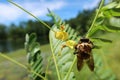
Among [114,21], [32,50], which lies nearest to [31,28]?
[32,50]

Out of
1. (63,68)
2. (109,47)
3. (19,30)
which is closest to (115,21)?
(63,68)

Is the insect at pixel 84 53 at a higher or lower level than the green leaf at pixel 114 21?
lower

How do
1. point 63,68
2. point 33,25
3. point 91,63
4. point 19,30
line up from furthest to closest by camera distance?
1. point 19,30
2. point 33,25
3. point 63,68
4. point 91,63

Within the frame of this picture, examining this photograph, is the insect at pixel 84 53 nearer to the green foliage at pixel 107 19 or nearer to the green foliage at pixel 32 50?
the green foliage at pixel 107 19

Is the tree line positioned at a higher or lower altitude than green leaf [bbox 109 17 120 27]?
lower

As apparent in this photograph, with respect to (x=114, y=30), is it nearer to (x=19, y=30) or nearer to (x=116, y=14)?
(x=116, y=14)

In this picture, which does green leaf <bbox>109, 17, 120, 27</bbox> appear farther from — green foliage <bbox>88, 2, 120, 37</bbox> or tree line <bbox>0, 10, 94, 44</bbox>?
tree line <bbox>0, 10, 94, 44</bbox>

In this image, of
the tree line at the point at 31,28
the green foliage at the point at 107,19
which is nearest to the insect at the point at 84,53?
the green foliage at the point at 107,19

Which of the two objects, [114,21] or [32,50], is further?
[32,50]

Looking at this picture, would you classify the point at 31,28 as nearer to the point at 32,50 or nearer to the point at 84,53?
the point at 32,50

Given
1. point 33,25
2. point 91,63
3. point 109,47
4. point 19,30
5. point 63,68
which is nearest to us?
point 91,63

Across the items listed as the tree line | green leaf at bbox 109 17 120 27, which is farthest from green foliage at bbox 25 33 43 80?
the tree line
